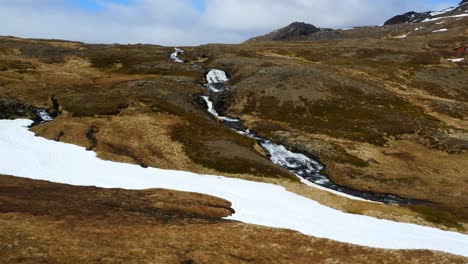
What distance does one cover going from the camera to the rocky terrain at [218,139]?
1202 inches

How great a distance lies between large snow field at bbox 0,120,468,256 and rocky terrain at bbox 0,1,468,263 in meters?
3.20

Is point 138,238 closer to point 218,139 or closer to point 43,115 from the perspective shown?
point 218,139

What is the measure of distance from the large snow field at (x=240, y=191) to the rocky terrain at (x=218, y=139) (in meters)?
3.20

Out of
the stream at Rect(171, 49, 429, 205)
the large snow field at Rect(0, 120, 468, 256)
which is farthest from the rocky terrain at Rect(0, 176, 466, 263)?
the stream at Rect(171, 49, 429, 205)

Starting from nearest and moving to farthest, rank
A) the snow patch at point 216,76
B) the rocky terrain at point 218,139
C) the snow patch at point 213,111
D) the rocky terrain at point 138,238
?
the rocky terrain at point 138,238, the rocky terrain at point 218,139, the snow patch at point 213,111, the snow patch at point 216,76

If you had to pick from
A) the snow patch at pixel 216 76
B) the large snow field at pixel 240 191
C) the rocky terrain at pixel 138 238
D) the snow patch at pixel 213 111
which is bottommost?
the large snow field at pixel 240 191

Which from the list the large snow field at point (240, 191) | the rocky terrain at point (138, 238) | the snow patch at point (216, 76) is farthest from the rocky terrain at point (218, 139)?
the large snow field at point (240, 191)

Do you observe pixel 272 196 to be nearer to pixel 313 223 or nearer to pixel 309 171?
pixel 313 223

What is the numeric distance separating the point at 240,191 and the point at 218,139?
22420 mm

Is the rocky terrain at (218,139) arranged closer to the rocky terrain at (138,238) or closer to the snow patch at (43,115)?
the rocky terrain at (138,238)

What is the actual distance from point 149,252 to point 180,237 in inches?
152

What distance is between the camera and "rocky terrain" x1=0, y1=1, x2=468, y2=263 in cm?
3053

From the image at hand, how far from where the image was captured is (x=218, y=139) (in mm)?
74875

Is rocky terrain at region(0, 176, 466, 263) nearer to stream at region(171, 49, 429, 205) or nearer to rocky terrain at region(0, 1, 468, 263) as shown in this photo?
rocky terrain at region(0, 1, 468, 263)
